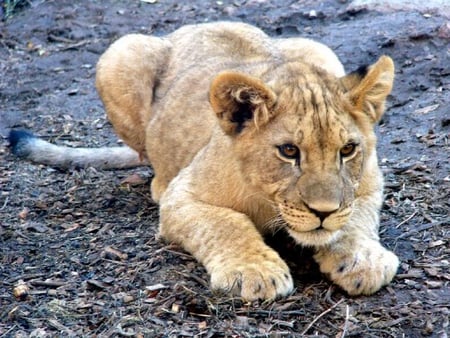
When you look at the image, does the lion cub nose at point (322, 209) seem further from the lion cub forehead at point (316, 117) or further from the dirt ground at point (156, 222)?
the dirt ground at point (156, 222)

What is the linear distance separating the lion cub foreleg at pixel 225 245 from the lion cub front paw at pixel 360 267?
0.24 meters

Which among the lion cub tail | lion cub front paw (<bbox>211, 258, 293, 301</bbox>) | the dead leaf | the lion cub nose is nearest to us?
the lion cub nose

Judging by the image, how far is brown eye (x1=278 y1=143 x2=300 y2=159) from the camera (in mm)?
4355

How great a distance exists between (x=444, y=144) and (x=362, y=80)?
187 cm

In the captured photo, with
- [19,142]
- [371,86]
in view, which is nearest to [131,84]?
[19,142]

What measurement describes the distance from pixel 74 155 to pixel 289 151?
9.88ft

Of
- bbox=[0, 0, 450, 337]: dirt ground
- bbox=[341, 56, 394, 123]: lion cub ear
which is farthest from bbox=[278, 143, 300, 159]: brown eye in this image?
bbox=[0, 0, 450, 337]: dirt ground

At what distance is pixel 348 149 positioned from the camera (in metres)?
4.43

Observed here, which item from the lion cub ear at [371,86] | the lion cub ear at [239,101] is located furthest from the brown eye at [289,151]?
the lion cub ear at [371,86]

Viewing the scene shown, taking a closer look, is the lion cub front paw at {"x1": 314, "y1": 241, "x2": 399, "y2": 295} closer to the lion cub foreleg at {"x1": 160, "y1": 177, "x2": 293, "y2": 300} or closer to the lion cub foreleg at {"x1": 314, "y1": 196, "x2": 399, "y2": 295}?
the lion cub foreleg at {"x1": 314, "y1": 196, "x2": 399, "y2": 295}

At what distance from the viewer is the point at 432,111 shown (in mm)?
7000

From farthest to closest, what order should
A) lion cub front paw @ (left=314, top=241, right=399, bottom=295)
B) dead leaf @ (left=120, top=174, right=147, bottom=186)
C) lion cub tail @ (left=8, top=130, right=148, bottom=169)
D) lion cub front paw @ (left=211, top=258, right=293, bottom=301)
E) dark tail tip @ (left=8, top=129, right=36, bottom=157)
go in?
dark tail tip @ (left=8, top=129, right=36, bottom=157) < lion cub tail @ (left=8, top=130, right=148, bottom=169) < dead leaf @ (left=120, top=174, right=147, bottom=186) < lion cub front paw @ (left=314, top=241, right=399, bottom=295) < lion cub front paw @ (left=211, top=258, right=293, bottom=301)

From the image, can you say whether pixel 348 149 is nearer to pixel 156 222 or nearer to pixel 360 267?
pixel 360 267

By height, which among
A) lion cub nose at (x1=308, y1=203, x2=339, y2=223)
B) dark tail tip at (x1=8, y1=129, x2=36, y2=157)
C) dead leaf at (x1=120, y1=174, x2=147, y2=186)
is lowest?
dark tail tip at (x1=8, y1=129, x2=36, y2=157)
